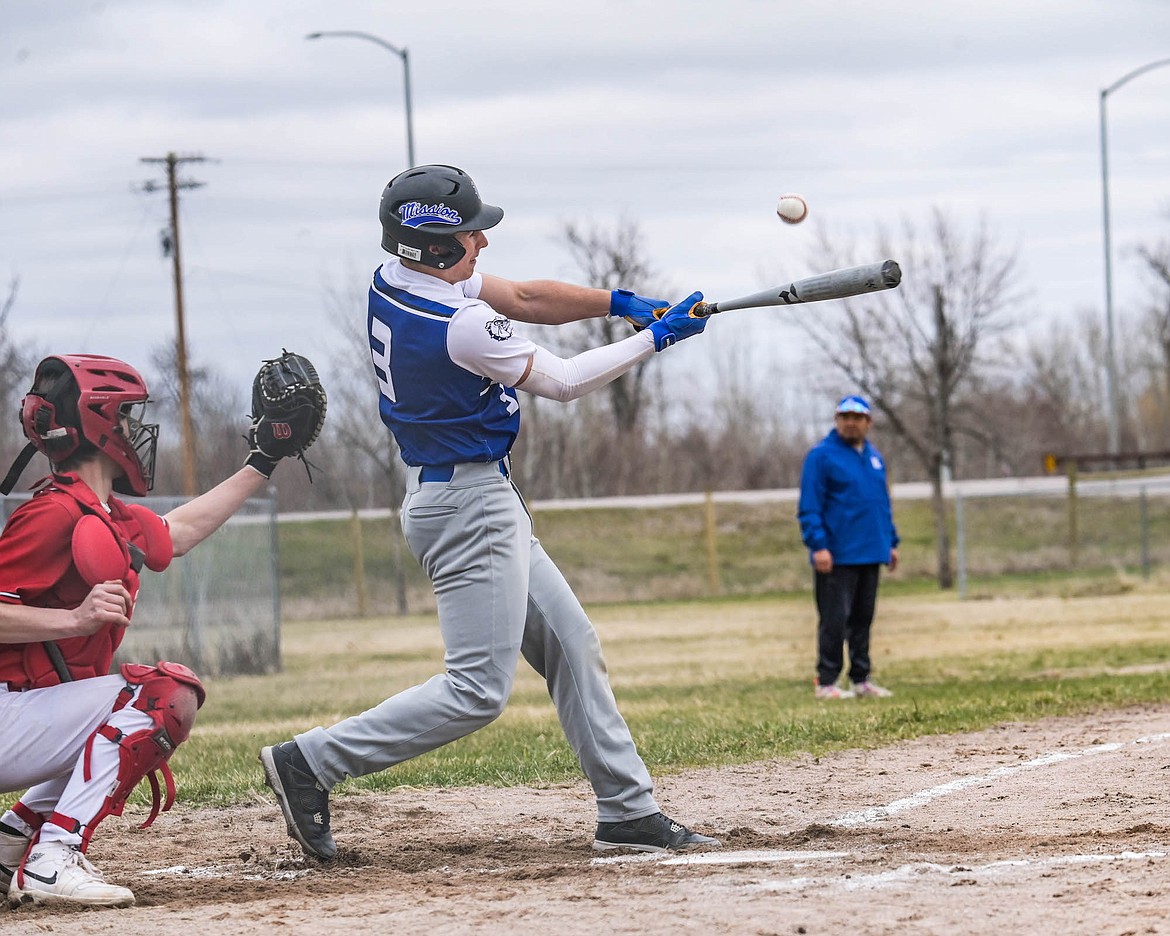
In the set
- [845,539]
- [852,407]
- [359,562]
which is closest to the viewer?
[845,539]

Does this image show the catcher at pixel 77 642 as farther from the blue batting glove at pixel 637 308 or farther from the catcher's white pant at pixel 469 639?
the blue batting glove at pixel 637 308

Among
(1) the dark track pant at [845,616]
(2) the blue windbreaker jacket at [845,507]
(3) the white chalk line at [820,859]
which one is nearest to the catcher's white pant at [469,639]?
(3) the white chalk line at [820,859]

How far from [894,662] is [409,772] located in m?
8.37

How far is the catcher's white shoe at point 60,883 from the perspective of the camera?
4.49m

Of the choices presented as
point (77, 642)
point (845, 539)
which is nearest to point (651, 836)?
point (77, 642)

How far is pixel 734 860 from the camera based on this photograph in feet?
15.8

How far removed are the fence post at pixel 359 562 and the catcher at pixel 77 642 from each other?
26080mm

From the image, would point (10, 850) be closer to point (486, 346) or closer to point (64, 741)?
point (64, 741)

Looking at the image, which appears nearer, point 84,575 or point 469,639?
point 84,575

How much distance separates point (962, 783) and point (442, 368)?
301 cm

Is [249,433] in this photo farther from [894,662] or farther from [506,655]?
[894,662]

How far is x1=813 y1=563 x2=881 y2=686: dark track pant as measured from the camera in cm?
1084

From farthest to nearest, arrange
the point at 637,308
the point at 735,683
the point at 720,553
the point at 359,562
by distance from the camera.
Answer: the point at 720,553 → the point at 359,562 → the point at 735,683 → the point at 637,308

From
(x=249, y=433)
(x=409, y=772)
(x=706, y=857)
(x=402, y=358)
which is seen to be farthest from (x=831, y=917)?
(x=409, y=772)
